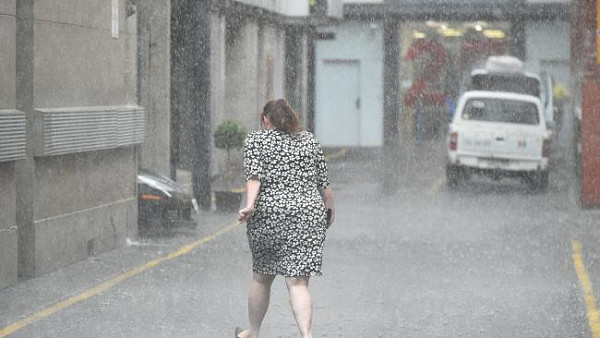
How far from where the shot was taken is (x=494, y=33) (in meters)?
46.1

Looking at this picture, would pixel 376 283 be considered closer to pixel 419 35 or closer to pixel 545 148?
pixel 545 148

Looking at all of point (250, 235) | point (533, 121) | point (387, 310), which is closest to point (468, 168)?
point (533, 121)

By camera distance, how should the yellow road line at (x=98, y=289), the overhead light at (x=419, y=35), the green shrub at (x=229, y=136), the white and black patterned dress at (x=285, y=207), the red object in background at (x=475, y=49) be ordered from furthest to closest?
the red object in background at (x=475, y=49)
the overhead light at (x=419, y=35)
the green shrub at (x=229, y=136)
the yellow road line at (x=98, y=289)
the white and black patterned dress at (x=285, y=207)

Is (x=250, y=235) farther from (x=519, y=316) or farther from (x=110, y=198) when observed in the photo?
(x=110, y=198)

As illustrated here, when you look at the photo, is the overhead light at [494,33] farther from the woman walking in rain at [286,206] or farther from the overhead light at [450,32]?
the woman walking in rain at [286,206]

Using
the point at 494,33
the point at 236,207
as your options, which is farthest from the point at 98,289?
the point at 494,33

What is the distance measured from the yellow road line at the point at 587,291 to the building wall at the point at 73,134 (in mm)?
4825

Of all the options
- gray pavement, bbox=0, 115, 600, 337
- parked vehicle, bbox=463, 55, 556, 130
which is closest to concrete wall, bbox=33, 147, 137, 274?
gray pavement, bbox=0, 115, 600, 337

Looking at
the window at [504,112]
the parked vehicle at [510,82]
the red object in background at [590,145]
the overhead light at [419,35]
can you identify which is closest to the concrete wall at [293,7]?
the parked vehicle at [510,82]

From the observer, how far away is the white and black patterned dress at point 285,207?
8711mm

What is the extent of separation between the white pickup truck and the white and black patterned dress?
53.8 ft

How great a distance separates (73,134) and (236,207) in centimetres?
634

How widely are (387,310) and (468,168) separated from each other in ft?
49.1

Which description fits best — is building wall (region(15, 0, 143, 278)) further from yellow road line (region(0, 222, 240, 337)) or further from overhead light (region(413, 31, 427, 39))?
overhead light (region(413, 31, 427, 39))
